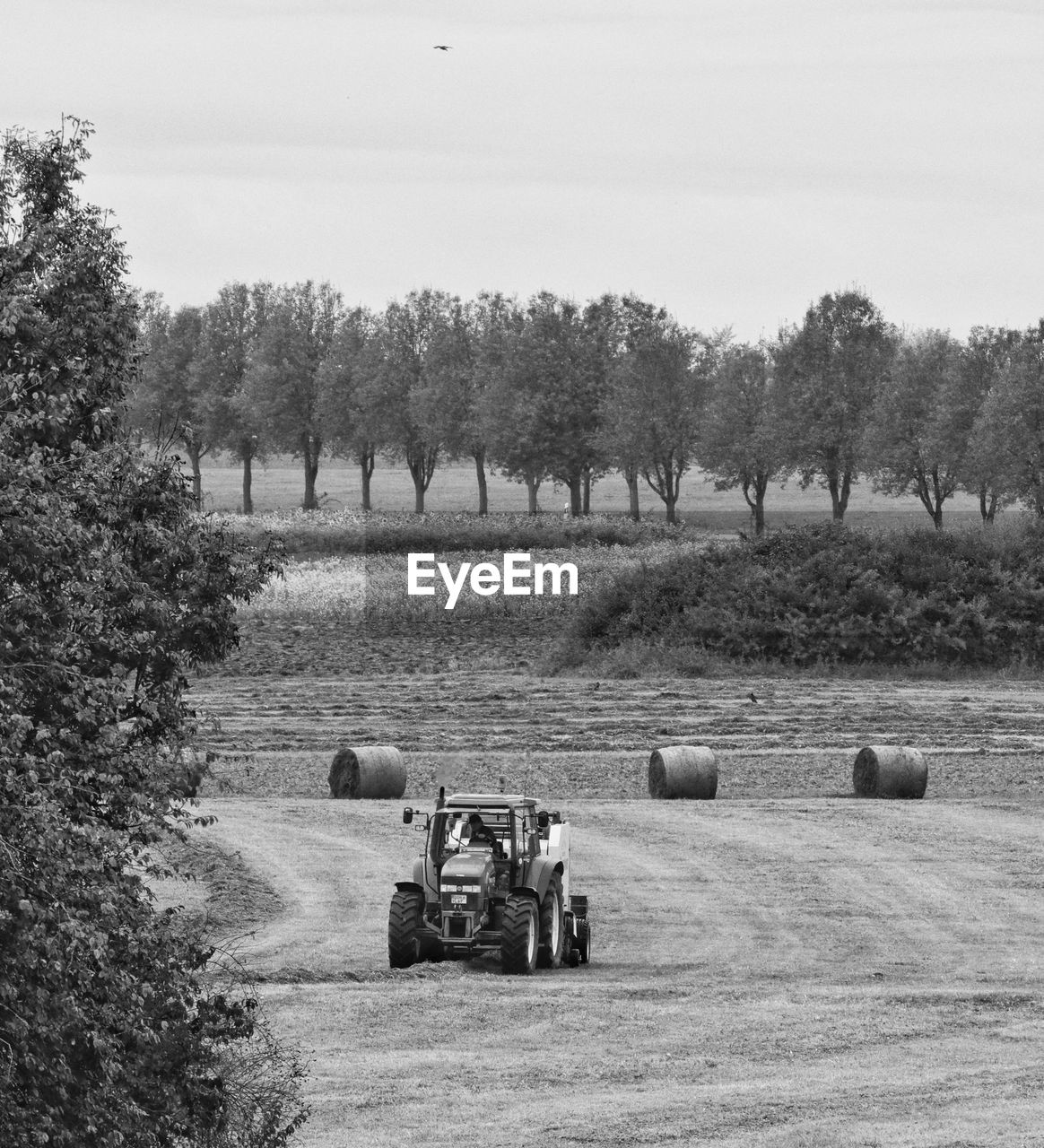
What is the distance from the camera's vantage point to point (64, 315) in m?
14.4

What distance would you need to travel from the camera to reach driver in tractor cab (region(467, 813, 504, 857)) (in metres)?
18.9

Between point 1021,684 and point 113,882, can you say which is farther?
point 1021,684

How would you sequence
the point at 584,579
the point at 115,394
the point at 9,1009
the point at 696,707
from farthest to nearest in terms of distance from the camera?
the point at 584,579 → the point at 696,707 → the point at 115,394 → the point at 9,1009

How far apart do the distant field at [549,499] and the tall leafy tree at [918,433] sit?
15.8 meters

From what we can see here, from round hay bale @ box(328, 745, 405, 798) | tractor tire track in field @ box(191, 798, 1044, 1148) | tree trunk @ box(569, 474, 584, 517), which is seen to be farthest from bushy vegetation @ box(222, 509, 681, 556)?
tractor tire track in field @ box(191, 798, 1044, 1148)

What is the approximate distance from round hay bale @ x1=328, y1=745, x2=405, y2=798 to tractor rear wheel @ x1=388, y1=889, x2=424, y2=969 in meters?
12.5

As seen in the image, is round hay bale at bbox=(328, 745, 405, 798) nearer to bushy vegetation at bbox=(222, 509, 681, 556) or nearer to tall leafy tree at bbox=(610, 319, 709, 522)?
bushy vegetation at bbox=(222, 509, 681, 556)

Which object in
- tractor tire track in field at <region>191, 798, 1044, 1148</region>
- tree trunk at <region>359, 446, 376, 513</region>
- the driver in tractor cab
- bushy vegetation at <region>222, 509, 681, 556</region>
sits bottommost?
tractor tire track in field at <region>191, 798, 1044, 1148</region>

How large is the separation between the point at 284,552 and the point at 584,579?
54.9m

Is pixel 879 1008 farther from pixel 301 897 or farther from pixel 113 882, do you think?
pixel 113 882

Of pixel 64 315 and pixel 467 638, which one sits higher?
pixel 64 315

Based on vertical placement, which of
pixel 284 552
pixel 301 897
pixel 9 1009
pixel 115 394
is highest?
pixel 115 394

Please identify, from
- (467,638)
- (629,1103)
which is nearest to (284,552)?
(629,1103)

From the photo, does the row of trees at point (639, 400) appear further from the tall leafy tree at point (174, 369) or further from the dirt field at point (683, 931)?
the dirt field at point (683, 931)
